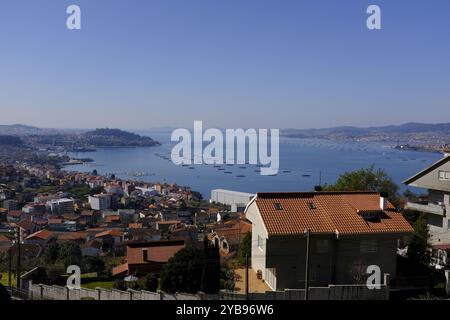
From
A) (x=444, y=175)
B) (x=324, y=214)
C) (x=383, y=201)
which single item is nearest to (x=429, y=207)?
(x=444, y=175)

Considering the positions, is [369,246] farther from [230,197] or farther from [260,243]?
[230,197]

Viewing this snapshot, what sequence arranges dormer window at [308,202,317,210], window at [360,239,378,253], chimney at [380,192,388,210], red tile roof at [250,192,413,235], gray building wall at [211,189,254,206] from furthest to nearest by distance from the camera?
1. gray building wall at [211,189,254,206]
2. chimney at [380,192,388,210]
3. dormer window at [308,202,317,210]
4. window at [360,239,378,253]
5. red tile roof at [250,192,413,235]

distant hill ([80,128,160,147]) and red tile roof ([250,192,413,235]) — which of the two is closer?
red tile roof ([250,192,413,235])

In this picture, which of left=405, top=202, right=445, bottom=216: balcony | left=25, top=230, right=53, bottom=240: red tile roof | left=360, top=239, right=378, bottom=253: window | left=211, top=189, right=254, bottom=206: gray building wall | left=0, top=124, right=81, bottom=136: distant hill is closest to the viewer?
left=360, top=239, right=378, bottom=253: window

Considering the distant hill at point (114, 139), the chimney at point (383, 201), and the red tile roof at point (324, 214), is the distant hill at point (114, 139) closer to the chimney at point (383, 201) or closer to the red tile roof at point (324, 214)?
the red tile roof at point (324, 214)

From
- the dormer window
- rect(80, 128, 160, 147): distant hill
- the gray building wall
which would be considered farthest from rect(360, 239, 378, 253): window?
rect(80, 128, 160, 147): distant hill

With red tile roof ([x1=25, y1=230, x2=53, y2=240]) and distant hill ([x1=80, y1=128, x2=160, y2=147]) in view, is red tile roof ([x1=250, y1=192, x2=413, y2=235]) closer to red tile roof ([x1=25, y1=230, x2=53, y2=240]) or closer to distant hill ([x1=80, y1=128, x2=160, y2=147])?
red tile roof ([x1=25, y1=230, x2=53, y2=240])
